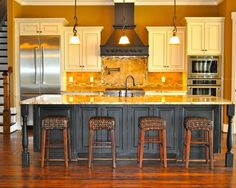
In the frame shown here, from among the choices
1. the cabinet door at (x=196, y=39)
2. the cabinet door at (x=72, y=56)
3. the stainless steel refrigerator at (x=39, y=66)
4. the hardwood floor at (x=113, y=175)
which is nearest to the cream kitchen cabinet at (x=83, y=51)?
the cabinet door at (x=72, y=56)

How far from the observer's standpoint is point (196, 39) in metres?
8.93

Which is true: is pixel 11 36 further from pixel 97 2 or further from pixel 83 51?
pixel 97 2

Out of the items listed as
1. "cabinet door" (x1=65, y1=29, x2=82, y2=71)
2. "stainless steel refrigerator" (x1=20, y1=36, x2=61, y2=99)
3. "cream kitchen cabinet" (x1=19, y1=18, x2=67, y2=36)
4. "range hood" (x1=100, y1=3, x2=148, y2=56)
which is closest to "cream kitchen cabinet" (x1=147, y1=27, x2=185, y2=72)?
"range hood" (x1=100, y1=3, x2=148, y2=56)

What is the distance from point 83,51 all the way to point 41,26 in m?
1.15

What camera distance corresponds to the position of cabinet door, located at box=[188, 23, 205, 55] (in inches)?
351

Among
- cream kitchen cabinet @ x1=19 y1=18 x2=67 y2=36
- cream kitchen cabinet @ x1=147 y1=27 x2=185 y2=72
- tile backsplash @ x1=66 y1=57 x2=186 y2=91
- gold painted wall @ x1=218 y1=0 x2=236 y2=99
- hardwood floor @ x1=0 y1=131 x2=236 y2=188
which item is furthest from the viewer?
tile backsplash @ x1=66 y1=57 x2=186 y2=91

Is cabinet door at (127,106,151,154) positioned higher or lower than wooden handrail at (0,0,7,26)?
lower

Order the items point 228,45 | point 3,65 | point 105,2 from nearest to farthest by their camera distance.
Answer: point 228,45, point 105,2, point 3,65

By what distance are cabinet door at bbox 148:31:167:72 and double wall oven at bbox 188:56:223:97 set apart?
2.46 ft

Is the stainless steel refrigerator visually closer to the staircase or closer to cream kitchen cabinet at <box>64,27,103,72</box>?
cream kitchen cabinet at <box>64,27,103,72</box>

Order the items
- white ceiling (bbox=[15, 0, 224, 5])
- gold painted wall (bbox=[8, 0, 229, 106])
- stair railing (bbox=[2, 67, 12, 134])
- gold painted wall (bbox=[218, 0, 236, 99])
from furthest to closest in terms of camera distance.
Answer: gold painted wall (bbox=[8, 0, 229, 106]) < white ceiling (bbox=[15, 0, 224, 5]) < gold painted wall (bbox=[218, 0, 236, 99]) < stair railing (bbox=[2, 67, 12, 134])

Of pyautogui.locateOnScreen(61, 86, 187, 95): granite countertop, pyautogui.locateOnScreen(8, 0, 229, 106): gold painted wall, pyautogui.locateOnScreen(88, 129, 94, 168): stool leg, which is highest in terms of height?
pyautogui.locateOnScreen(8, 0, 229, 106): gold painted wall

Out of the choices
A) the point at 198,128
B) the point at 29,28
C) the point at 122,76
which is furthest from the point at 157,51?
the point at 198,128

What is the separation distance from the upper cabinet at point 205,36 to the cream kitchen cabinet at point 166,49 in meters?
0.39
